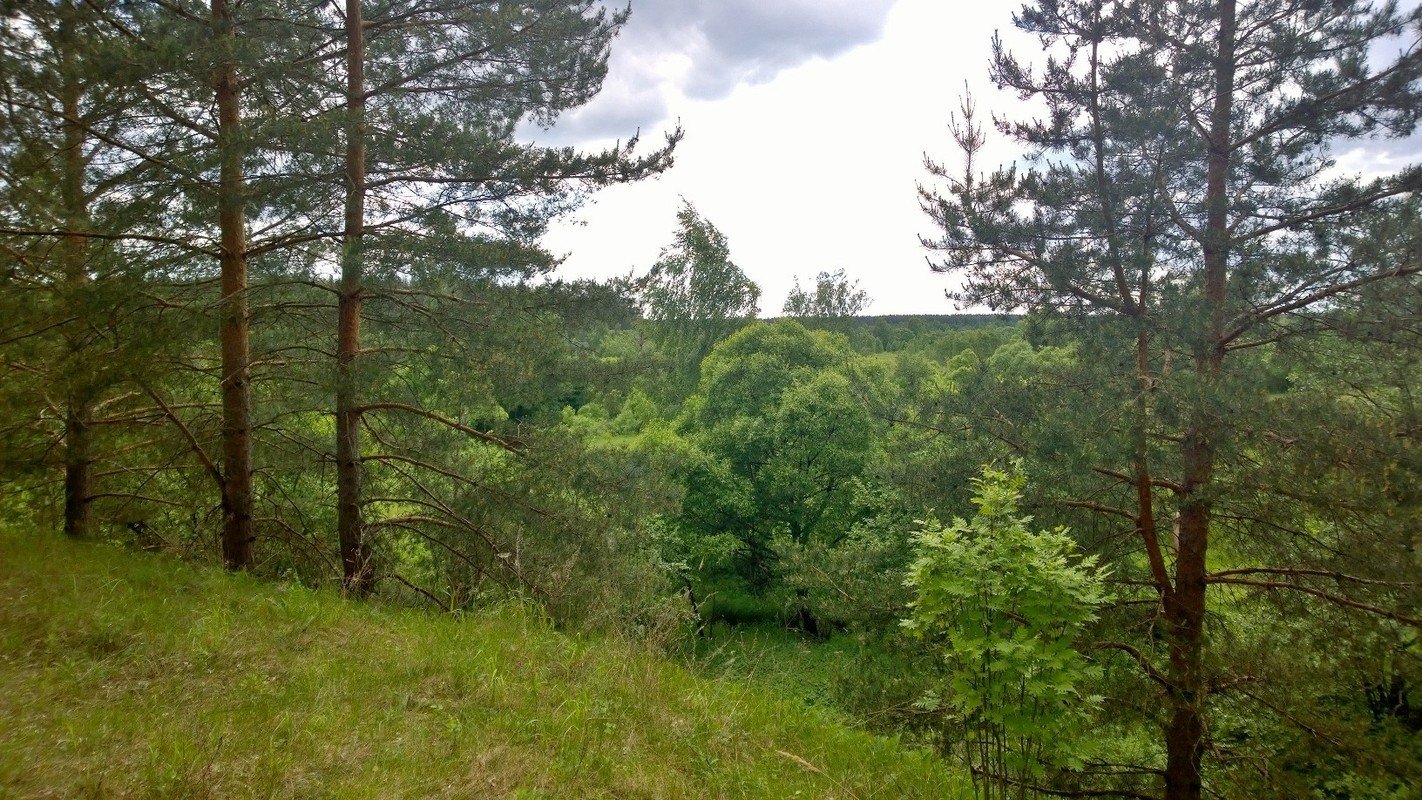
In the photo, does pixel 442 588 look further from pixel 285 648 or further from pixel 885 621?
pixel 885 621

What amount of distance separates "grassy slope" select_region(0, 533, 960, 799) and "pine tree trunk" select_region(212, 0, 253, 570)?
5.50 feet

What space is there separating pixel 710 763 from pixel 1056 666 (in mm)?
1815

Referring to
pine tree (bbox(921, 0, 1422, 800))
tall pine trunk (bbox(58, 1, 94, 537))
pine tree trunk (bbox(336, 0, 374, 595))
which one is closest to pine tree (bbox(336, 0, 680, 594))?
pine tree trunk (bbox(336, 0, 374, 595))

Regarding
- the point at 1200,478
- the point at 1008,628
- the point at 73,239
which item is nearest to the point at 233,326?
the point at 73,239

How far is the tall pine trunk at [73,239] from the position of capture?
17.2 ft

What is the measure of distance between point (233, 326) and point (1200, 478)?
8.60m

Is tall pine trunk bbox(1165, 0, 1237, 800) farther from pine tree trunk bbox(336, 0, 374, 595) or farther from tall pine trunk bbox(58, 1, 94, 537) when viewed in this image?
tall pine trunk bbox(58, 1, 94, 537)

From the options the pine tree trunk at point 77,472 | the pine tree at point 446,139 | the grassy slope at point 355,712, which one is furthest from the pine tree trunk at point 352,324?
the pine tree trunk at point 77,472

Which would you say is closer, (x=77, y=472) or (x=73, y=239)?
(x=73, y=239)

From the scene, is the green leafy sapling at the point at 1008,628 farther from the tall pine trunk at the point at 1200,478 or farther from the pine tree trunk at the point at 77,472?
the pine tree trunk at the point at 77,472

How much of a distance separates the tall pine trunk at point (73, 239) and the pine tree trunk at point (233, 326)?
0.94 m

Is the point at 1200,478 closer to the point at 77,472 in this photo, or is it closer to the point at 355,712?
the point at 355,712

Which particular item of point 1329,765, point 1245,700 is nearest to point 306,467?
point 1245,700

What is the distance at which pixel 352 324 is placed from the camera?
720 cm
